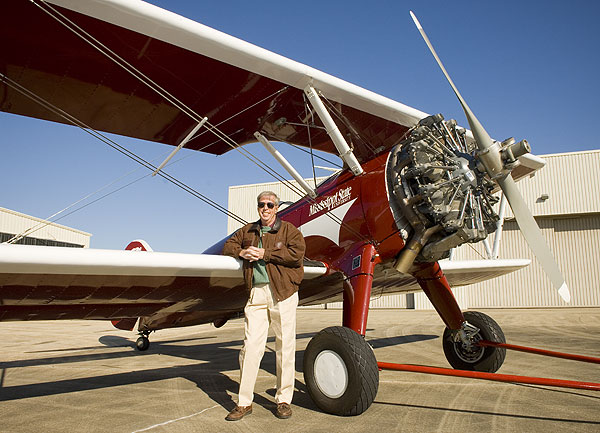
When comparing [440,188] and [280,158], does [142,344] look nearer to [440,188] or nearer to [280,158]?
[280,158]

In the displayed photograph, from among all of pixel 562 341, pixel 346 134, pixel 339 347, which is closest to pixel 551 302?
pixel 562 341

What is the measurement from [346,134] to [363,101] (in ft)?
3.36

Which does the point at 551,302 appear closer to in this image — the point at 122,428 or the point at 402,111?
the point at 402,111

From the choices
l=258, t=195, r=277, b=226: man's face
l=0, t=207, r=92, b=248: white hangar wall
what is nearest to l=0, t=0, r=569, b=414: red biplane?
l=258, t=195, r=277, b=226: man's face

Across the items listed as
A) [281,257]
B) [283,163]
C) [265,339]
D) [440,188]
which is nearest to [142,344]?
[283,163]

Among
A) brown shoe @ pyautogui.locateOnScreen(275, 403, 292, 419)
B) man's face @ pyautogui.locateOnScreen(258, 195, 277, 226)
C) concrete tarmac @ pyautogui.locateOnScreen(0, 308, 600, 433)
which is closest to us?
concrete tarmac @ pyautogui.locateOnScreen(0, 308, 600, 433)

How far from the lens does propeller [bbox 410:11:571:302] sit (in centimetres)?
373

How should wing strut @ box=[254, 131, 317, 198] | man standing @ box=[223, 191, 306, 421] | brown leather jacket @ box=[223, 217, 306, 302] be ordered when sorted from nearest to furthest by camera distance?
man standing @ box=[223, 191, 306, 421] < brown leather jacket @ box=[223, 217, 306, 302] < wing strut @ box=[254, 131, 317, 198]

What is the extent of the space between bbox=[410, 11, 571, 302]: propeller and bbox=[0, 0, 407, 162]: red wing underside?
3.59 ft

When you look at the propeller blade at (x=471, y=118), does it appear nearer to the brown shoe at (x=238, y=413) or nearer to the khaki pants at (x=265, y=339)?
the khaki pants at (x=265, y=339)

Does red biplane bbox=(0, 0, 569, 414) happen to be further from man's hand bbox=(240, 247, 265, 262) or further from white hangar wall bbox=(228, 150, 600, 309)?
white hangar wall bbox=(228, 150, 600, 309)

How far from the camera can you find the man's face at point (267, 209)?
11.6 ft

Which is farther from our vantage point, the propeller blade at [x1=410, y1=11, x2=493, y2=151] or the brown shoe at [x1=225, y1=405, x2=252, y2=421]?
the propeller blade at [x1=410, y1=11, x2=493, y2=151]

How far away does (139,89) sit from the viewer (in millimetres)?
4805
